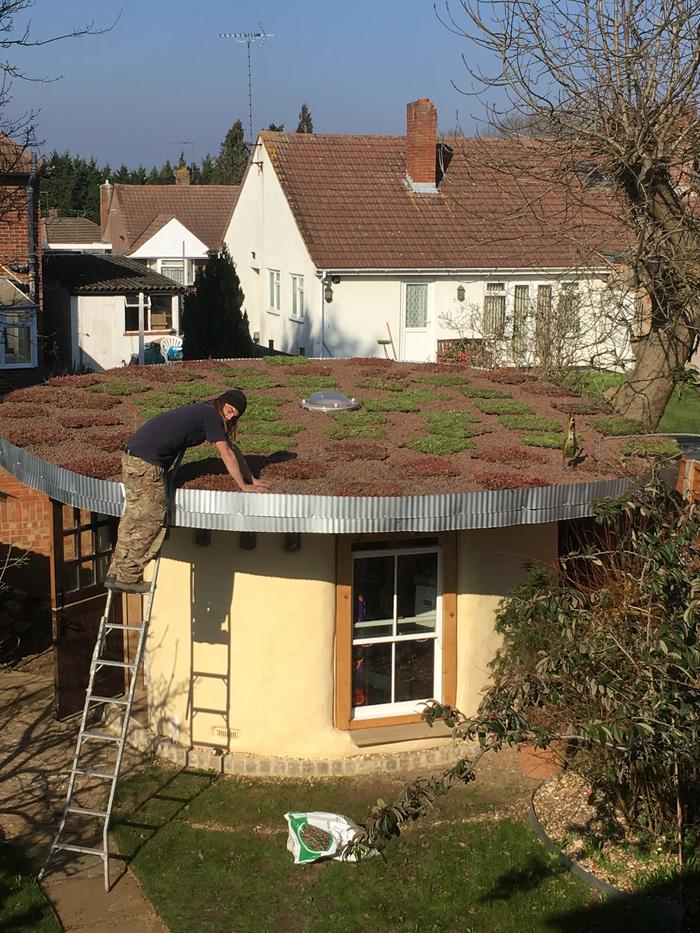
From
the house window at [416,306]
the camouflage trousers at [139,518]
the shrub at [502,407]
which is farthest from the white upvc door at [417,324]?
the camouflage trousers at [139,518]

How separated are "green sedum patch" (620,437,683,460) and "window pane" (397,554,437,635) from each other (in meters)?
2.21

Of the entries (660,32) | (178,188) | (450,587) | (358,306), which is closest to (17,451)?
(450,587)

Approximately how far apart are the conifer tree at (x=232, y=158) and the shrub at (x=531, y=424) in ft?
252

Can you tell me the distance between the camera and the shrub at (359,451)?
1089 cm

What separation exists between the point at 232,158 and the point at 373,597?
8309 cm

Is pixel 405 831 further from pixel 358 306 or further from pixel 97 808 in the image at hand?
pixel 358 306

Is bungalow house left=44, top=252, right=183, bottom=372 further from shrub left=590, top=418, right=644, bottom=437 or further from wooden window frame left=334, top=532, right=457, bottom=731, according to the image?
wooden window frame left=334, top=532, right=457, bottom=731

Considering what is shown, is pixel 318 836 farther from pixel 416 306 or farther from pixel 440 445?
pixel 416 306

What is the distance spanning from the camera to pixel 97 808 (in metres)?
9.97

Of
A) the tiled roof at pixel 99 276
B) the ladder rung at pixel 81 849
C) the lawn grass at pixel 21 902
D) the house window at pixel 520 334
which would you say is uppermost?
the tiled roof at pixel 99 276

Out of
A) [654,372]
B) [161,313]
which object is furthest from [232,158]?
[654,372]

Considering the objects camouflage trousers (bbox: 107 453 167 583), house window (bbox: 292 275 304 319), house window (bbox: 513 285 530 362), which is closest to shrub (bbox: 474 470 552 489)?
camouflage trousers (bbox: 107 453 167 583)

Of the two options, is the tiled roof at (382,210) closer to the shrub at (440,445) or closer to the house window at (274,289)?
the house window at (274,289)

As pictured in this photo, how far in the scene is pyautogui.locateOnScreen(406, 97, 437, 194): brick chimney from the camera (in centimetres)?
3281
